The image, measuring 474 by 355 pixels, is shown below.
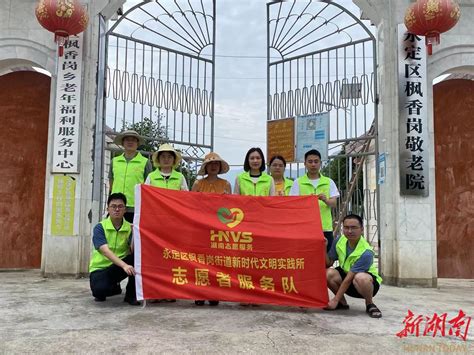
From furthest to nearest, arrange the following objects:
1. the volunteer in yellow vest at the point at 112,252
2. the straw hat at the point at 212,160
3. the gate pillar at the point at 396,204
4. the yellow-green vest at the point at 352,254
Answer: the gate pillar at the point at 396,204, the straw hat at the point at 212,160, the volunteer in yellow vest at the point at 112,252, the yellow-green vest at the point at 352,254

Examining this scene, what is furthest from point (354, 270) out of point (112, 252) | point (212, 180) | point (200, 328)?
point (112, 252)

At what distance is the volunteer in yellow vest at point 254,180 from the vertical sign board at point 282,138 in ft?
8.33

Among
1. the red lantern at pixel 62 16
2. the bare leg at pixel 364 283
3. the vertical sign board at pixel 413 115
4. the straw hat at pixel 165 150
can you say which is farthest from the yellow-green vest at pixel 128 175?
the vertical sign board at pixel 413 115

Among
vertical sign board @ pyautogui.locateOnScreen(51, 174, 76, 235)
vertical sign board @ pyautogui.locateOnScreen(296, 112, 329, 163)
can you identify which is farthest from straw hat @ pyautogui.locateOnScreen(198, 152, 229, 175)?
vertical sign board @ pyautogui.locateOnScreen(296, 112, 329, 163)

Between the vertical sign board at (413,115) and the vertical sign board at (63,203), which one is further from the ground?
the vertical sign board at (413,115)

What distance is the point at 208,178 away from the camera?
4199 millimetres

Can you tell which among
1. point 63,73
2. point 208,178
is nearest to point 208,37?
point 63,73

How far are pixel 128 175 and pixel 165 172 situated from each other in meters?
0.45

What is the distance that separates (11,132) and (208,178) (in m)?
4.25

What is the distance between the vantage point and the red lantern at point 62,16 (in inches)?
Result: 200

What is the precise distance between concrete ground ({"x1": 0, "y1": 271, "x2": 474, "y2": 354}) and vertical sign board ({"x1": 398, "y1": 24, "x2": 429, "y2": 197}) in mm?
1729

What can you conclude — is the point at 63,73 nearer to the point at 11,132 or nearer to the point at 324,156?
the point at 11,132

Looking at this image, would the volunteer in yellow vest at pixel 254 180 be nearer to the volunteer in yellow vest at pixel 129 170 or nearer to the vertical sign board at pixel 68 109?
the volunteer in yellow vest at pixel 129 170

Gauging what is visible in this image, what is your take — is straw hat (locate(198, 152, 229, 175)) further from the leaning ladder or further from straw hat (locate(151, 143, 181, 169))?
the leaning ladder
